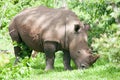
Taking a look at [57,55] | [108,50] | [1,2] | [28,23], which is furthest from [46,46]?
[1,2]

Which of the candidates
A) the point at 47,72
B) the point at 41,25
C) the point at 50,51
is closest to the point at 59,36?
the point at 50,51

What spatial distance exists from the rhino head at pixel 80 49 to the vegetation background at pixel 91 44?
0.34 meters

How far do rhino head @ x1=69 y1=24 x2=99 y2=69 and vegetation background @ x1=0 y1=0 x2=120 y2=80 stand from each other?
1.13 ft

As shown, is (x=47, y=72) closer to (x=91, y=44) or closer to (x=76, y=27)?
(x=76, y=27)

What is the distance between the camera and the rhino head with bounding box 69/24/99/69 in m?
11.1

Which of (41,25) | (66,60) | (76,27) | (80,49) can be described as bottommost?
(66,60)

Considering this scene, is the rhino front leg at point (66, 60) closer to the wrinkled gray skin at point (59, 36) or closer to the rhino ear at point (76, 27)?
the wrinkled gray skin at point (59, 36)

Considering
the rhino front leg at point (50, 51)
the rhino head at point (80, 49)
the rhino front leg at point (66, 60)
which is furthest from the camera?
the rhino front leg at point (66, 60)

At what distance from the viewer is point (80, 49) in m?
11.3

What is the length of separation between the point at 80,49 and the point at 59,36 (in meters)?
0.76

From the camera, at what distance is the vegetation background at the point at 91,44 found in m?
4.35

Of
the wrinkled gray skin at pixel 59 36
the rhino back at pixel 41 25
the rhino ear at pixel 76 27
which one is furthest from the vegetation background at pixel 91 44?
the rhino back at pixel 41 25

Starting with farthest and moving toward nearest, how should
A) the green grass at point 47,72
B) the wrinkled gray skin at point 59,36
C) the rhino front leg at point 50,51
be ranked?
the rhino front leg at point 50,51 → the wrinkled gray skin at point 59,36 → the green grass at point 47,72

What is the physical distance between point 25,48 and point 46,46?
7.22 ft
